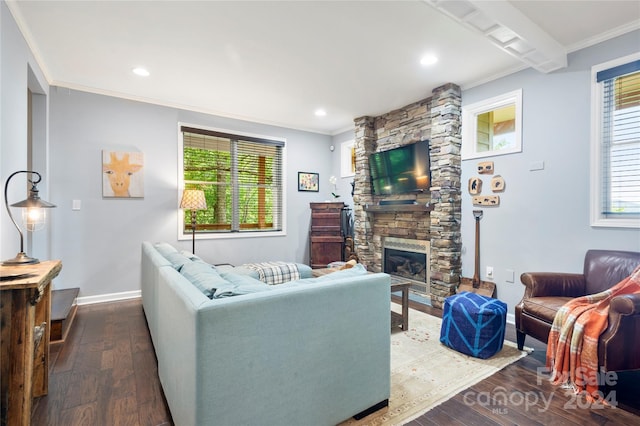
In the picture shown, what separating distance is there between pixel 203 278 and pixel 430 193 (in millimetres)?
3196

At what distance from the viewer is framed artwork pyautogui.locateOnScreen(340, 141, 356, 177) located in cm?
548

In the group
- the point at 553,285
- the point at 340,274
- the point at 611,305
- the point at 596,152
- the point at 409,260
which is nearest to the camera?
the point at 340,274

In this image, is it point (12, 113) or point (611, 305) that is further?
point (12, 113)

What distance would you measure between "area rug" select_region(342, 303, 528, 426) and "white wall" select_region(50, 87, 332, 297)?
10.2 feet

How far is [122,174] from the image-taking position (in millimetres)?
3900

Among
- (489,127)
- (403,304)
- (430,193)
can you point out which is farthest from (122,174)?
(489,127)

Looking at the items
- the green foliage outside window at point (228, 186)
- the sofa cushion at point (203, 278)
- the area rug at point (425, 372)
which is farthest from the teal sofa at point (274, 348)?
the green foliage outside window at point (228, 186)

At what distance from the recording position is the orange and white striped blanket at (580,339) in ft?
6.23

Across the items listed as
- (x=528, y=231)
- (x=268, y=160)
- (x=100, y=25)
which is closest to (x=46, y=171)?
(x=100, y=25)

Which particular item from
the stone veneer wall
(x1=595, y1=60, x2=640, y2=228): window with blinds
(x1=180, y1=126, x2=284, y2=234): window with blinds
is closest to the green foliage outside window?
(x1=180, y1=126, x2=284, y2=234): window with blinds

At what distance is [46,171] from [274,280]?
295 cm

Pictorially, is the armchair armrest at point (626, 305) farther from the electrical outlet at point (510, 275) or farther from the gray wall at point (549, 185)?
the electrical outlet at point (510, 275)

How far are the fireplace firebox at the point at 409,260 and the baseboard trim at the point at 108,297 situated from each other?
355 cm

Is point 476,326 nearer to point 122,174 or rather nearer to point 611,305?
point 611,305
